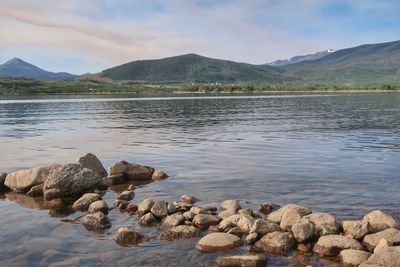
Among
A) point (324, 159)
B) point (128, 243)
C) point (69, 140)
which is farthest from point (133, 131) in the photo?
point (128, 243)

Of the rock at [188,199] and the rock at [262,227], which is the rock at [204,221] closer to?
the rock at [262,227]

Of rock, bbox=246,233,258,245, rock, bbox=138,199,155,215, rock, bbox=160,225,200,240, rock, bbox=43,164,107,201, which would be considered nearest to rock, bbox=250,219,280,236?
rock, bbox=246,233,258,245

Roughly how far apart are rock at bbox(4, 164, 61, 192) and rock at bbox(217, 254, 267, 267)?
15.3 metres

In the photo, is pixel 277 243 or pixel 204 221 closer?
pixel 277 243

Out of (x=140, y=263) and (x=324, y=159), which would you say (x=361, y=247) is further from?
(x=324, y=159)

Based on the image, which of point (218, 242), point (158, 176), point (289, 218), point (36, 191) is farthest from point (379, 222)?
point (36, 191)

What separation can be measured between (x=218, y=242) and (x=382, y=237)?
5973 mm

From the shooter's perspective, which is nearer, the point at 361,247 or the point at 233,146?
the point at 361,247

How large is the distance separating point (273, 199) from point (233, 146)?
2248cm

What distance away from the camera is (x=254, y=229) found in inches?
737

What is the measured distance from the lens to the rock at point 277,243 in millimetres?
17406

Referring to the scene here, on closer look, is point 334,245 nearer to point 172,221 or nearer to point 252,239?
point 252,239

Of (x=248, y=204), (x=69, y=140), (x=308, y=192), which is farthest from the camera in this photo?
(x=69, y=140)

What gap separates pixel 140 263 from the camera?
1672cm
